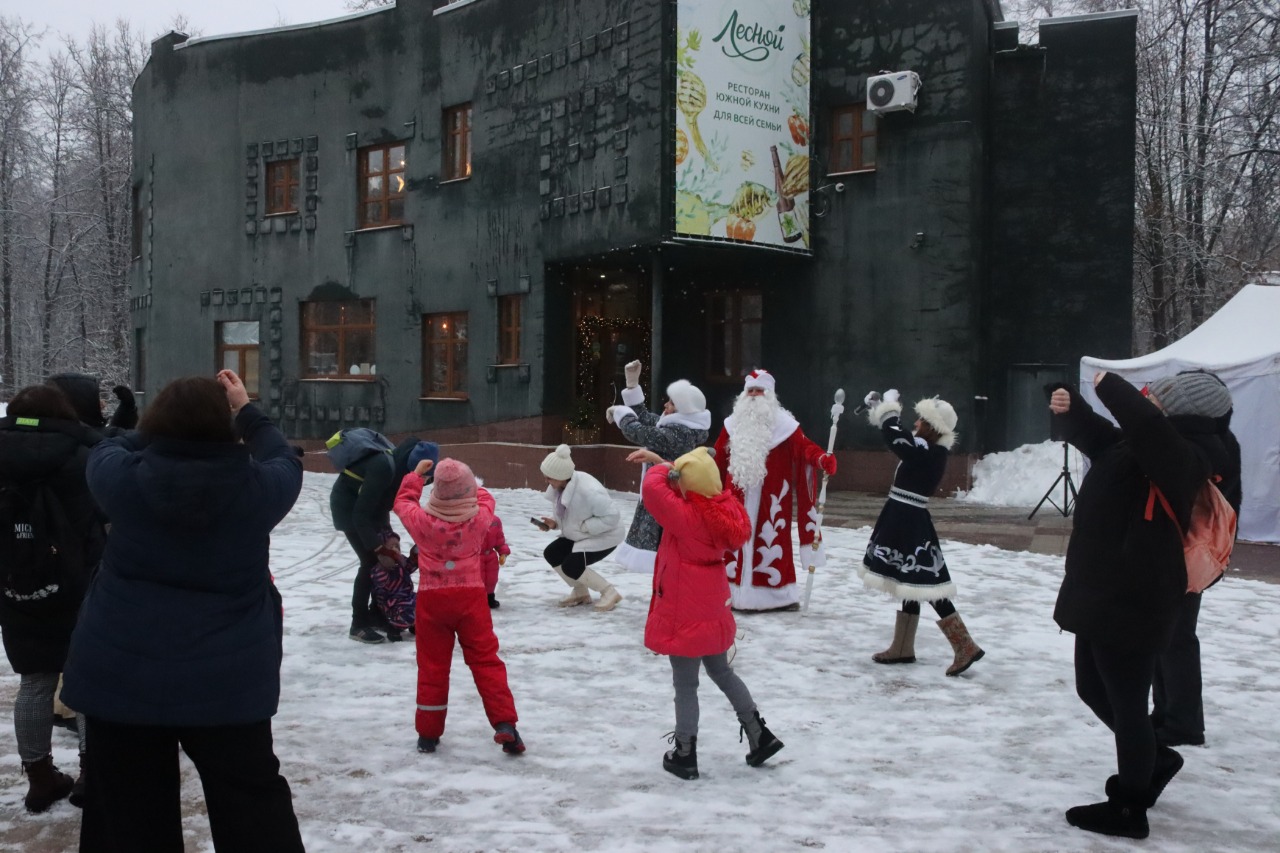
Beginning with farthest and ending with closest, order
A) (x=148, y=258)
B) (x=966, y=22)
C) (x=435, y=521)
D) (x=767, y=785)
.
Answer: (x=148, y=258) < (x=966, y=22) < (x=435, y=521) < (x=767, y=785)

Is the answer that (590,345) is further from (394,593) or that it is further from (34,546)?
(34,546)

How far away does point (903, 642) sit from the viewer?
6582 mm

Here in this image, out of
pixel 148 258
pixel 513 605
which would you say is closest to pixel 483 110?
pixel 148 258

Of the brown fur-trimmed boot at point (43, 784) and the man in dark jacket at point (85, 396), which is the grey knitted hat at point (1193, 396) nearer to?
the man in dark jacket at point (85, 396)

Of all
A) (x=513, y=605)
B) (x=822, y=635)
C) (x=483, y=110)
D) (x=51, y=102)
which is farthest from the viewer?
(x=51, y=102)

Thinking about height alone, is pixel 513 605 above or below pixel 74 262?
below

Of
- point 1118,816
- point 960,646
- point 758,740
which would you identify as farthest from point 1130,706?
point 960,646

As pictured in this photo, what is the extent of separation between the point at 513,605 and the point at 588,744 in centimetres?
330

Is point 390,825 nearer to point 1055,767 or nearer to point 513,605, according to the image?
point 1055,767

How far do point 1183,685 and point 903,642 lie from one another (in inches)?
73.0

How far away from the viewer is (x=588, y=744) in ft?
16.6

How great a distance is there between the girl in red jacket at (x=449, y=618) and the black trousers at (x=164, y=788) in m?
1.84

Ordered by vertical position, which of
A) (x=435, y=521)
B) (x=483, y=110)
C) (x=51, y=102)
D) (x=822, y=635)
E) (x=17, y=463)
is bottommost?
(x=822, y=635)

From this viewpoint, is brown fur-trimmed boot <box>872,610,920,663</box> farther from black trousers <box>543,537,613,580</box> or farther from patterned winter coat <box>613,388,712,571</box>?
black trousers <box>543,537,613,580</box>
